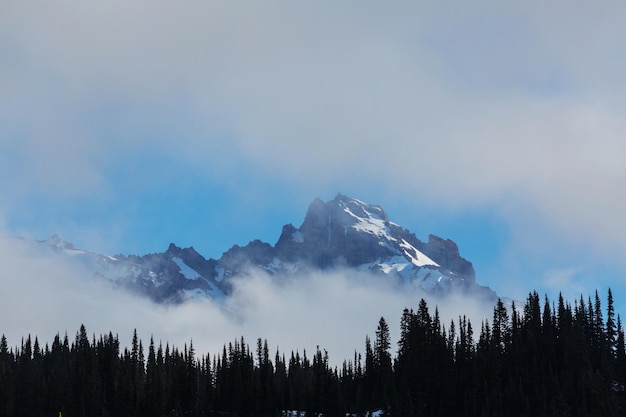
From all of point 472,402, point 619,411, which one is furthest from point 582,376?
point 472,402

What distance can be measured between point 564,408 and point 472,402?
67.7 feet

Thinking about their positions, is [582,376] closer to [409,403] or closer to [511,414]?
[511,414]

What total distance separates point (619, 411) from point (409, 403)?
4640 cm

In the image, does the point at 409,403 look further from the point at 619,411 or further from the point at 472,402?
the point at 619,411

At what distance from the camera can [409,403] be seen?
650ft

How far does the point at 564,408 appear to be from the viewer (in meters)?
191

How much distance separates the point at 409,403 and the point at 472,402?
582 inches

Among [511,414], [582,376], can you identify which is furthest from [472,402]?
[582,376]

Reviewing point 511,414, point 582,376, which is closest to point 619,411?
point 582,376

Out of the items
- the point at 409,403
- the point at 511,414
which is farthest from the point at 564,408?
the point at 409,403

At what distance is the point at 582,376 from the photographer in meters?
199

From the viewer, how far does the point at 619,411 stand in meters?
193

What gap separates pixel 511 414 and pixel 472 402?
9.73 metres

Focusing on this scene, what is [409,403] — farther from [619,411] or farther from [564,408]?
[619,411]
